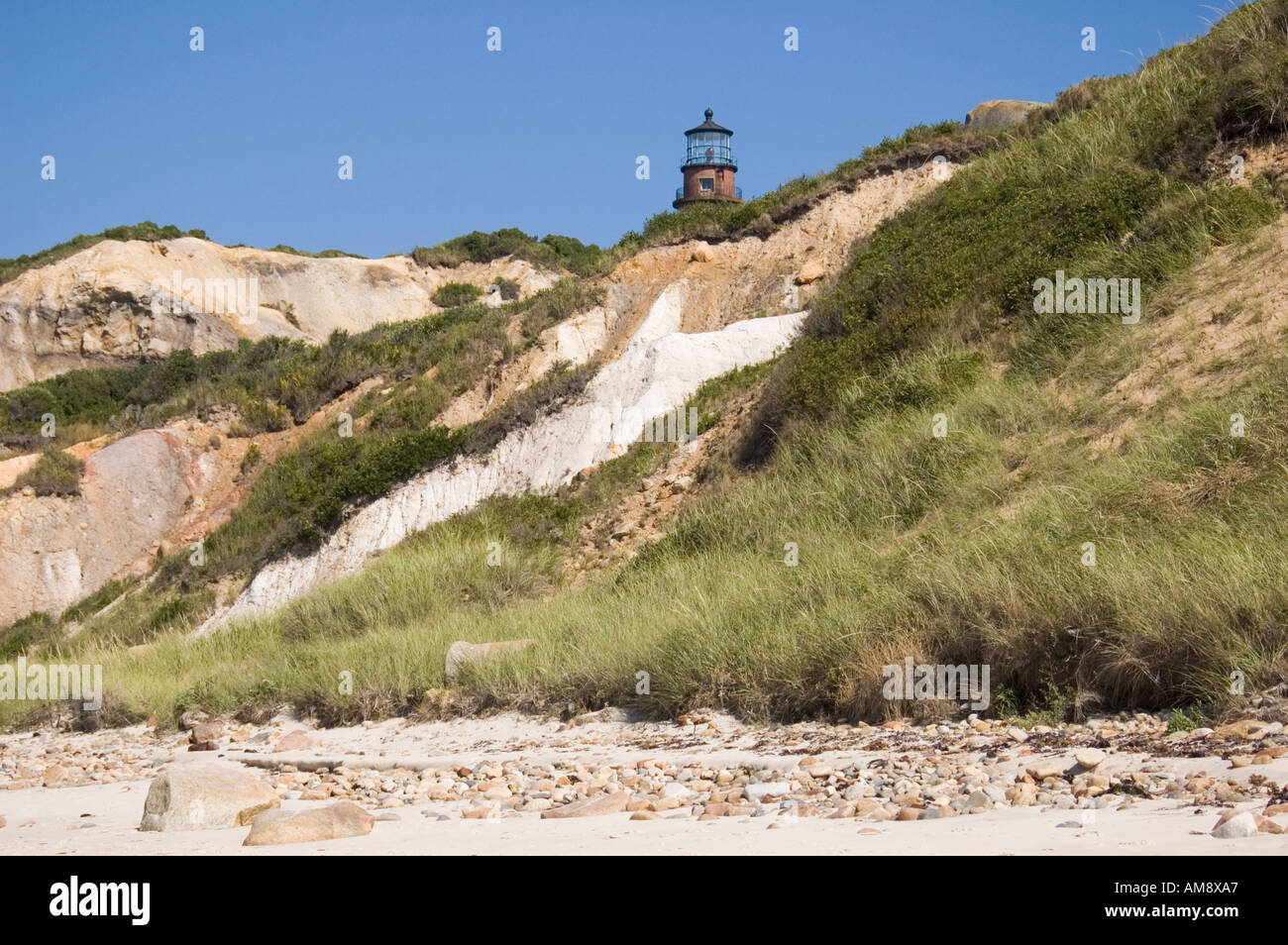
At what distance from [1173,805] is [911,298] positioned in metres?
10.9

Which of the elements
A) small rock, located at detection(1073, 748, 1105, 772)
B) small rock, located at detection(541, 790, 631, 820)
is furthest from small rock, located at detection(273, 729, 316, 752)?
small rock, located at detection(1073, 748, 1105, 772)

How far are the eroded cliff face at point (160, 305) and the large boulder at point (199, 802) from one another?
35399 millimetres

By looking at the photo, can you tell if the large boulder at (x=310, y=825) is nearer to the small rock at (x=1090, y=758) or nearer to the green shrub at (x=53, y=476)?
the small rock at (x=1090, y=758)

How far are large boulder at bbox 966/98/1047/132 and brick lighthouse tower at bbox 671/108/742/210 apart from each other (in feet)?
68.2

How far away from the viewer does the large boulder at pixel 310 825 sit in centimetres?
497

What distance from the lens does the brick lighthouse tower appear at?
46.9m

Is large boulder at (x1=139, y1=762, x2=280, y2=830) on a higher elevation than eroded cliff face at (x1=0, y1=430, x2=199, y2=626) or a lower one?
lower

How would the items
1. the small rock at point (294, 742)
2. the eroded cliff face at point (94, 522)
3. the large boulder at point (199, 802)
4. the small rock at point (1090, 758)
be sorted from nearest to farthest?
the small rock at point (1090, 758)
the large boulder at point (199, 802)
the small rock at point (294, 742)
the eroded cliff face at point (94, 522)

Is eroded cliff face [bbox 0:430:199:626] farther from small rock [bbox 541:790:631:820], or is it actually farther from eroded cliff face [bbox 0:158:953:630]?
small rock [bbox 541:790:631:820]

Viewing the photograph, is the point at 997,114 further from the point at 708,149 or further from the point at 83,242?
the point at 83,242

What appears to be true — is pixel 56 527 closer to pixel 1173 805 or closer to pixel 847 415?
pixel 847 415

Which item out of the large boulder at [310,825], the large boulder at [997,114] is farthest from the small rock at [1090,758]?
the large boulder at [997,114]

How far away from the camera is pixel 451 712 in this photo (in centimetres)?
1008
